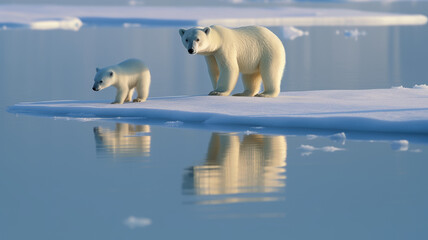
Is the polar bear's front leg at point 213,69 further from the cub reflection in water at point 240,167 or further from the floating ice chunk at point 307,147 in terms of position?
the floating ice chunk at point 307,147

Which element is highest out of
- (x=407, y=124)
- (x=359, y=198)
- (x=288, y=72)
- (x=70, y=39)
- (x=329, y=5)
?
(x=329, y=5)

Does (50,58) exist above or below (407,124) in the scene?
above

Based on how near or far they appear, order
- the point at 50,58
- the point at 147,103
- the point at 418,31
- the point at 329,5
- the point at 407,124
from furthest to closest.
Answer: the point at 329,5 → the point at 418,31 → the point at 50,58 → the point at 147,103 → the point at 407,124

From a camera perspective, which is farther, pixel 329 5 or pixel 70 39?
pixel 329 5

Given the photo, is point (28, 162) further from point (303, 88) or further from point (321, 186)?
point (303, 88)

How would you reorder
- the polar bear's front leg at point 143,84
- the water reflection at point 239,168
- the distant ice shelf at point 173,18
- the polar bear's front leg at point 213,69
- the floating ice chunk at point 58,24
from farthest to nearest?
the floating ice chunk at point 58,24
the distant ice shelf at point 173,18
the polar bear's front leg at point 213,69
the polar bear's front leg at point 143,84
the water reflection at point 239,168

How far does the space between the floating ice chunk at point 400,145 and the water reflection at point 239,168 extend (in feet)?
2.85

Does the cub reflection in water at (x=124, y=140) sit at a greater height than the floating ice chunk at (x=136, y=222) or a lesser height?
greater

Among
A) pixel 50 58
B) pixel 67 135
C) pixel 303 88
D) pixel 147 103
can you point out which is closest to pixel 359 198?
pixel 67 135

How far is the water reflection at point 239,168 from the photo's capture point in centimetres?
549

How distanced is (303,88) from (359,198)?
27.4 feet

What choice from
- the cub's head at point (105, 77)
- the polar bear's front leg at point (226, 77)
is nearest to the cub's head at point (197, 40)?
the polar bear's front leg at point (226, 77)

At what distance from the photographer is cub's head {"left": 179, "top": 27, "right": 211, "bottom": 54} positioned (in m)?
9.08

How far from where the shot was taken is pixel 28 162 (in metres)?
6.62
